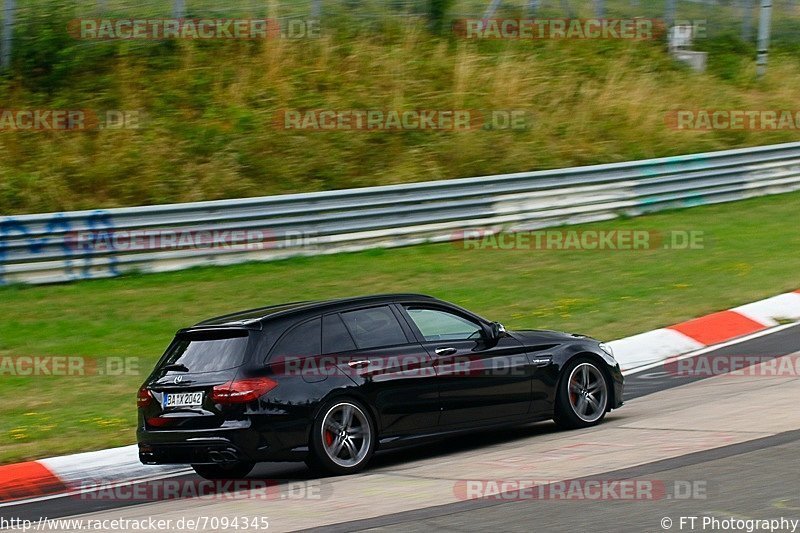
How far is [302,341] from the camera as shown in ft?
29.3

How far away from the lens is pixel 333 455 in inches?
341

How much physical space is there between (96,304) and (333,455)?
782 centimetres

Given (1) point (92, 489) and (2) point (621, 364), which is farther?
(2) point (621, 364)

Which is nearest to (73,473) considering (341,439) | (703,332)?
(341,439)

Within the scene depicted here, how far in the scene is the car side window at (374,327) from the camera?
9.22 m

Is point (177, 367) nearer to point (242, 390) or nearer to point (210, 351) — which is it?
point (210, 351)

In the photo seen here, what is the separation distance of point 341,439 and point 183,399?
4.08ft

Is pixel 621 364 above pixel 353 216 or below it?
below

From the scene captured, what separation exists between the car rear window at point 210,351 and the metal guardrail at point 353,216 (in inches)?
320

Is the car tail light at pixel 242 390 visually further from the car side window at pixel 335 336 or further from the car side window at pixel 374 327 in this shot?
the car side window at pixel 374 327

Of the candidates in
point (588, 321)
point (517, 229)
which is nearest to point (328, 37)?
point (517, 229)

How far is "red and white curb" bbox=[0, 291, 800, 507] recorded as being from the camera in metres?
9.16

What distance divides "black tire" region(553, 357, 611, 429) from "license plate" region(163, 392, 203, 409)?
124 inches

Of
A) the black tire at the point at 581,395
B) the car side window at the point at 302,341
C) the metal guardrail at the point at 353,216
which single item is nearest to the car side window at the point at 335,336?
the car side window at the point at 302,341
